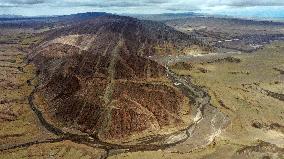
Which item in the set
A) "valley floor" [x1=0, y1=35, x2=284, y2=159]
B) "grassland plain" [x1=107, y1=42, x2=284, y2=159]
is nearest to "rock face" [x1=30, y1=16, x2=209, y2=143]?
"valley floor" [x1=0, y1=35, x2=284, y2=159]

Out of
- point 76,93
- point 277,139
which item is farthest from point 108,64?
point 277,139

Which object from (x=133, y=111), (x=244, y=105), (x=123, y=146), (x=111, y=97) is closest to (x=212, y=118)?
(x=244, y=105)

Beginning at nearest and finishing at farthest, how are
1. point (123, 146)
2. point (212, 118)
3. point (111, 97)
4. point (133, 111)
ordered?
point (123, 146) < point (133, 111) < point (111, 97) < point (212, 118)

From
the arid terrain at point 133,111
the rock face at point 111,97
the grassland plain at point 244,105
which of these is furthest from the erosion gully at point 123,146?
the grassland plain at point 244,105

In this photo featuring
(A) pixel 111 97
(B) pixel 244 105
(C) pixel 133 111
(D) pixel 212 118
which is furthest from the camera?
(B) pixel 244 105

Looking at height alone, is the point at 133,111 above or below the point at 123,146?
above

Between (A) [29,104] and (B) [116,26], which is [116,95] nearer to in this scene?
(A) [29,104]

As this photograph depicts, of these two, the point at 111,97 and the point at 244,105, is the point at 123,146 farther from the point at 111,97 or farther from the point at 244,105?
the point at 244,105

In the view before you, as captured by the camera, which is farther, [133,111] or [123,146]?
[133,111]

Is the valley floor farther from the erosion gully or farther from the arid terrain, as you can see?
the erosion gully

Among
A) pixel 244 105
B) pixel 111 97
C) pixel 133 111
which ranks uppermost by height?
pixel 111 97

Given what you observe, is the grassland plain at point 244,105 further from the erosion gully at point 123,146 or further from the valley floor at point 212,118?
the erosion gully at point 123,146
